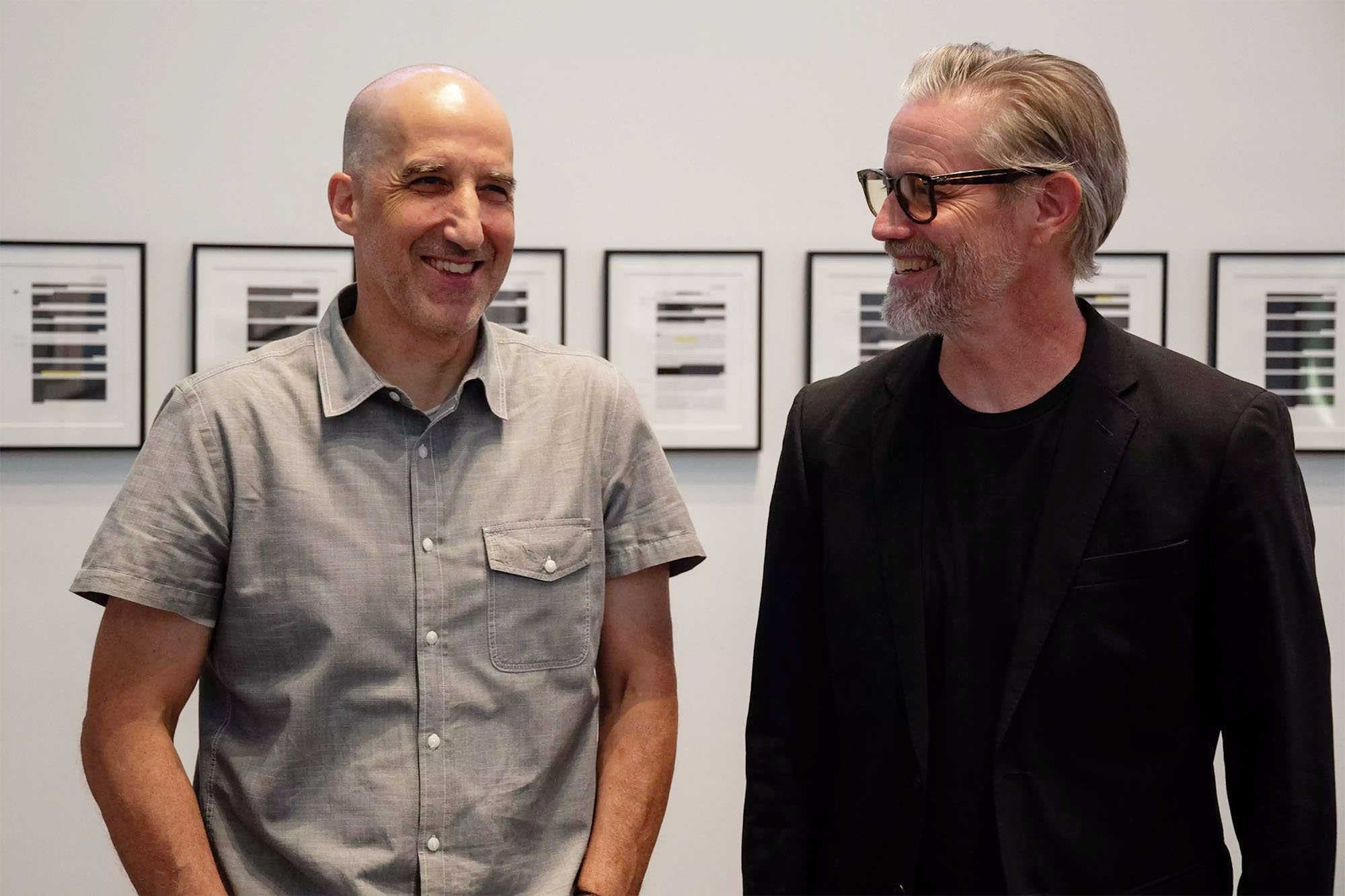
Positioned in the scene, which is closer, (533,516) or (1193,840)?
(1193,840)

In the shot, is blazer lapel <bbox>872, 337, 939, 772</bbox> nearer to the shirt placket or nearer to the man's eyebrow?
the shirt placket

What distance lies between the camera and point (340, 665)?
1608 millimetres

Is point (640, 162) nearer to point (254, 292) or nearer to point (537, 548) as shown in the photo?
point (254, 292)

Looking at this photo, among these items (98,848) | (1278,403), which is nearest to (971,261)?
(1278,403)

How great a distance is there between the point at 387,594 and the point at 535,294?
1.56 metres

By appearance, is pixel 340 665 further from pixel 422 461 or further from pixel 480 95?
pixel 480 95

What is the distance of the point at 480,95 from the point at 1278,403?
3.92 feet

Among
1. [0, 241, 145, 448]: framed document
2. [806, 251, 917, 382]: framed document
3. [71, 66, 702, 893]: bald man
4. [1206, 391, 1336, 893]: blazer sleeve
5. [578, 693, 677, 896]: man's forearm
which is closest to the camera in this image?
[1206, 391, 1336, 893]: blazer sleeve

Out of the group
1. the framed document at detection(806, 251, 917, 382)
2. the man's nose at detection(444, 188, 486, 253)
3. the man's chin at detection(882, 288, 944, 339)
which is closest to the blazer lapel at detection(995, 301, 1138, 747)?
→ the man's chin at detection(882, 288, 944, 339)

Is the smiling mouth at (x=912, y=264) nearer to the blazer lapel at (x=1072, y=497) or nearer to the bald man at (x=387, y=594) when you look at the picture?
the blazer lapel at (x=1072, y=497)

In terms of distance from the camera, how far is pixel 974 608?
1.60m

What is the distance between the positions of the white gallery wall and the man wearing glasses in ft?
4.52

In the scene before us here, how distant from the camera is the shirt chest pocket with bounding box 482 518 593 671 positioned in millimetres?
1667

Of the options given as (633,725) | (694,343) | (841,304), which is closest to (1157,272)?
(841,304)
